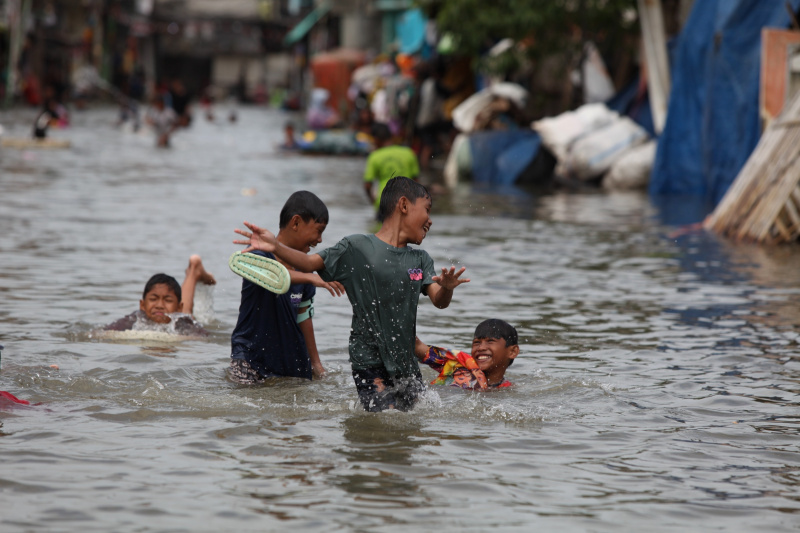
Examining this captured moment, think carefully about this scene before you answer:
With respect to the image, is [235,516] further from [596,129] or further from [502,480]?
[596,129]

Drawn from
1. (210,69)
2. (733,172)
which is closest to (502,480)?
(733,172)

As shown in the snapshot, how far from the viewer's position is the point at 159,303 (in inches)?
286

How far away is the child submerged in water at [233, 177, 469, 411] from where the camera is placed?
473cm

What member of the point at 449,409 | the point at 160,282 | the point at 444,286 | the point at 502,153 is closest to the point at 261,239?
the point at 444,286

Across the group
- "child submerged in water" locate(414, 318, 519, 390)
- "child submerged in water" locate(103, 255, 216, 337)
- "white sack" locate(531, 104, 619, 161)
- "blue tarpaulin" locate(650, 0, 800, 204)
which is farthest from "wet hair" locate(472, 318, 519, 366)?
"white sack" locate(531, 104, 619, 161)

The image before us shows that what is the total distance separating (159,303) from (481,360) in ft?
7.91

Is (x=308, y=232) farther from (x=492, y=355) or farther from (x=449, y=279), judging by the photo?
(x=492, y=355)

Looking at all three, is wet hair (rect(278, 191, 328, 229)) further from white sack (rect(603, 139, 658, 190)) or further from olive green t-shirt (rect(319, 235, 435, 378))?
white sack (rect(603, 139, 658, 190))

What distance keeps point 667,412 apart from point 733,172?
33.5 ft

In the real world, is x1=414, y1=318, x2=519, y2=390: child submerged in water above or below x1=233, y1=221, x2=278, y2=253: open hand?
below

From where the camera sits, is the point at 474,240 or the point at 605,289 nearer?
the point at 605,289

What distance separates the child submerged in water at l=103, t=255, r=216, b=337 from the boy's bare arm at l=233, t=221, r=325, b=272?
8.86 ft

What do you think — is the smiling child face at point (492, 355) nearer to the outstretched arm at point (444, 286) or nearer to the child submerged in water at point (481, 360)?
the child submerged in water at point (481, 360)

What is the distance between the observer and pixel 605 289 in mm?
9312
